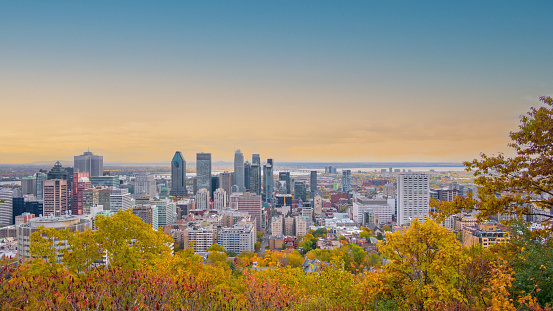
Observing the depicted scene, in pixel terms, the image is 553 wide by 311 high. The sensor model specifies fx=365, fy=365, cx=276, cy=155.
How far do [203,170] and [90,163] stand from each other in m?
31.3

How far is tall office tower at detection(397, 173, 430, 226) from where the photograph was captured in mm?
61438

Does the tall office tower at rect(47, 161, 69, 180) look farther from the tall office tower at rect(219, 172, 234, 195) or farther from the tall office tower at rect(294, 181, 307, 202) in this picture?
the tall office tower at rect(294, 181, 307, 202)

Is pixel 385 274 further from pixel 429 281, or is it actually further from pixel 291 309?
pixel 291 309

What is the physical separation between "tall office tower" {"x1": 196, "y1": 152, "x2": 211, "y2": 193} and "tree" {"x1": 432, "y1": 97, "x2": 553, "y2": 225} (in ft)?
334

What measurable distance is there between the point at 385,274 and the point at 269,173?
4326 inches

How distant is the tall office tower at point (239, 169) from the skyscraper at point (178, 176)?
53.3 feet

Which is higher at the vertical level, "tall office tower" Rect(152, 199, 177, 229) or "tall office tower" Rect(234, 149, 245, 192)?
"tall office tower" Rect(234, 149, 245, 192)

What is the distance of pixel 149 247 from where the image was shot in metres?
10.8

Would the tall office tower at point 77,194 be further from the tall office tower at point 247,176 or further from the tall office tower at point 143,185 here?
the tall office tower at point 247,176

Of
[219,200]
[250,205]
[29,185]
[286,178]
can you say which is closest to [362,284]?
[250,205]

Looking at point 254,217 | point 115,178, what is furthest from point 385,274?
point 115,178

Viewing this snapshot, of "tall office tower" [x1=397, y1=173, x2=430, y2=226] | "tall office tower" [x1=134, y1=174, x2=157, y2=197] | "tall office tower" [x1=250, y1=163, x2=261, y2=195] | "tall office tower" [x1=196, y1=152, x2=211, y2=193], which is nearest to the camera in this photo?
"tall office tower" [x1=397, y1=173, x2=430, y2=226]

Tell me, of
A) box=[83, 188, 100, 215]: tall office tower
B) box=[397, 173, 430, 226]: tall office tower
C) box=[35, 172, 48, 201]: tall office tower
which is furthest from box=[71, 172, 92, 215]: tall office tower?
box=[397, 173, 430, 226]: tall office tower

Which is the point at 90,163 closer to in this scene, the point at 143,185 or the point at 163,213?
the point at 143,185
